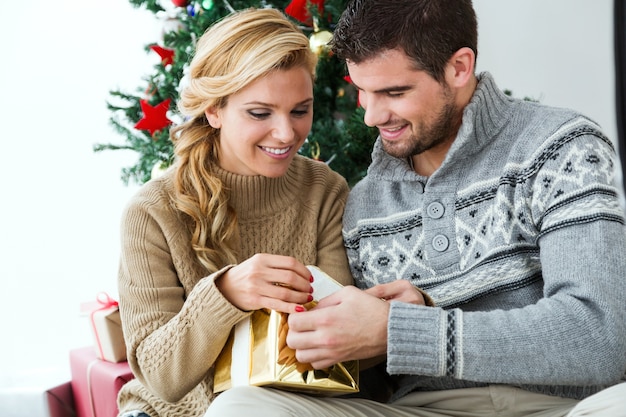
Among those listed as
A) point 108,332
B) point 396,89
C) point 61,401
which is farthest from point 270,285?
point 61,401

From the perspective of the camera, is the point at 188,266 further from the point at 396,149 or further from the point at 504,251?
the point at 504,251

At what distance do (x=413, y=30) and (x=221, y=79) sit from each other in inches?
16.5

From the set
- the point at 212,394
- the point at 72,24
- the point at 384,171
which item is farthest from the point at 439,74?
the point at 72,24

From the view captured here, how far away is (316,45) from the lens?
2.11 m

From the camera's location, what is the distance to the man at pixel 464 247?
4.16ft

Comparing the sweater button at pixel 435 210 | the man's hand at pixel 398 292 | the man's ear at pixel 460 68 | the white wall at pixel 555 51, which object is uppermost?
the white wall at pixel 555 51

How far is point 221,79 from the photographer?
1628 mm

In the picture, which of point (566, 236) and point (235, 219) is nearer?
point (566, 236)

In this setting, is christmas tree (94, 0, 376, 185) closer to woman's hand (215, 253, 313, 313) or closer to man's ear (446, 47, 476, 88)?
man's ear (446, 47, 476, 88)

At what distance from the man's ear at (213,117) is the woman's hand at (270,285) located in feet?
1.42

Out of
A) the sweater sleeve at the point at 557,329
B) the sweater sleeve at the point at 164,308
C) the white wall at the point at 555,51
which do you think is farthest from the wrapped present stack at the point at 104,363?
the white wall at the point at 555,51

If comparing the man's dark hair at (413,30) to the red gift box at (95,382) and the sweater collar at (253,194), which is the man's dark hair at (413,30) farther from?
the red gift box at (95,382)

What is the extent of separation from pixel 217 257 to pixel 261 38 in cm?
48

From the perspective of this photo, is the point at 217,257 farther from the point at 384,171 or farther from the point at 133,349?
the point at 384,171
